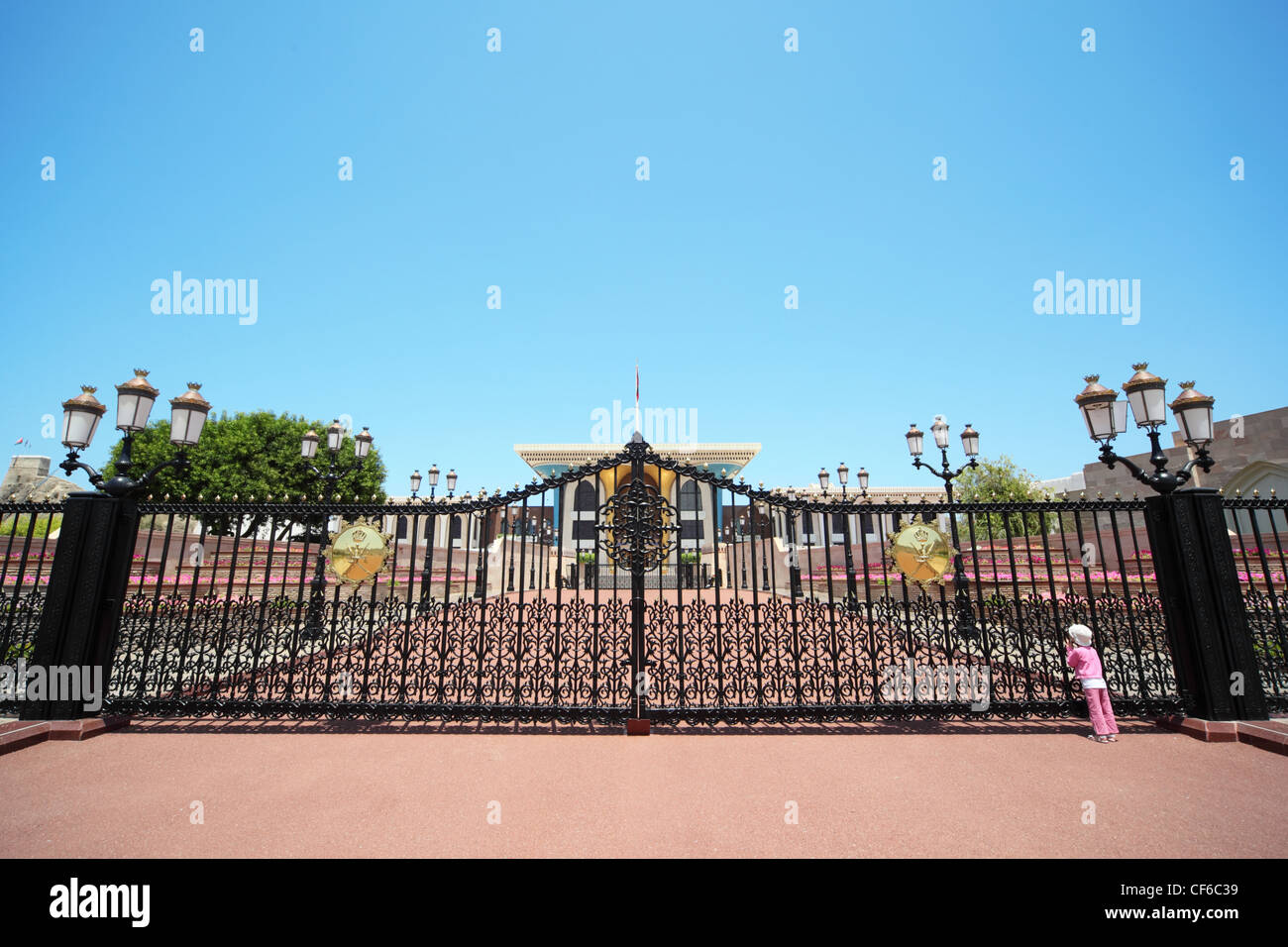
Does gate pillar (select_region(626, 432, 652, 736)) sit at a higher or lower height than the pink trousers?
higher

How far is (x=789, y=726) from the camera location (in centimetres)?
579

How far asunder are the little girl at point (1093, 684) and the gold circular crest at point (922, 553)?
1338 mm

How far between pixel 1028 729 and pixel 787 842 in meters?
3.95

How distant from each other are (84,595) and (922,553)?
9.31 m

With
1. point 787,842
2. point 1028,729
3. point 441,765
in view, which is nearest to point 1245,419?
point 1028,729

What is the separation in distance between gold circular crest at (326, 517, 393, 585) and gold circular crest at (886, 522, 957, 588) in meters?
6.29

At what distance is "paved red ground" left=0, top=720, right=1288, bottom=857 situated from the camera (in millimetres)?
3271

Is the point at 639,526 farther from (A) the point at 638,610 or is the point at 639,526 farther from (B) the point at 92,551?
(B) the point at 92,551

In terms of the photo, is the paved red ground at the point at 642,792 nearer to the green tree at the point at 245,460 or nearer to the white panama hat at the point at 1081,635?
the white panama hat at the point at 1081,635

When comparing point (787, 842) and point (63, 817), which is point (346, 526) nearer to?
point (63, 817)

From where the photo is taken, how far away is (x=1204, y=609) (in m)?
5.48

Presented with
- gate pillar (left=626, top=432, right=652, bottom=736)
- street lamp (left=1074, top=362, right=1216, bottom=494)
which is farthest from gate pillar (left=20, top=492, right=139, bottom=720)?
street lamp (left=1074, top=362, right=1216, bottom=494)

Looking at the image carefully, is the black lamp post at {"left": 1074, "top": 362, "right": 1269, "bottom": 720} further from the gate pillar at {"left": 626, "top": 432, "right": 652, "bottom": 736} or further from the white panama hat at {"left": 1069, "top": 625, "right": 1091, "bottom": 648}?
the gate pillar at {"left": 626, "top": 432, "right": 652, "bottom": 736}

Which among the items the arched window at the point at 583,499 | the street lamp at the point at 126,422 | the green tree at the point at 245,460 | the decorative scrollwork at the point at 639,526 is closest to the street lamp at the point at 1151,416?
the decorative scrollwork at the point at 639,526
